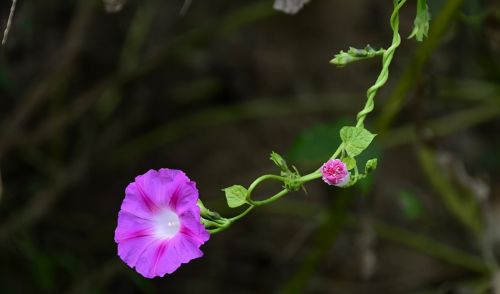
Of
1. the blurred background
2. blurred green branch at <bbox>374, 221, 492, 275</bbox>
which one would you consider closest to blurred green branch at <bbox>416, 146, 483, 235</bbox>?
the blurred background

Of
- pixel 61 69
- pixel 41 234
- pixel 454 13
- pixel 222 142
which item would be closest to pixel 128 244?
pixel 454 13

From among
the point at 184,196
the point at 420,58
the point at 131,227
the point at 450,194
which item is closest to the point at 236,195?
the point at 184,196

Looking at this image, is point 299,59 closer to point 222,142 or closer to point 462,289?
point 222,142

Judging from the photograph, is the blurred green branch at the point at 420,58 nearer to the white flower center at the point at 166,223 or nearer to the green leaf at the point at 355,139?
the green leaf at the point at 355,139

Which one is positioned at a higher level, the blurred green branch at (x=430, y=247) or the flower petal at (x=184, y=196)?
the flower petal at (x=184, y=196)

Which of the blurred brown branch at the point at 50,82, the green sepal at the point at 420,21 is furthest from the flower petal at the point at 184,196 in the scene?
the blurred brown branch at the point at 50,82

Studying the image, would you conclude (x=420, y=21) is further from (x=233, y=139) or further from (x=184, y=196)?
(x=233, y=139)
